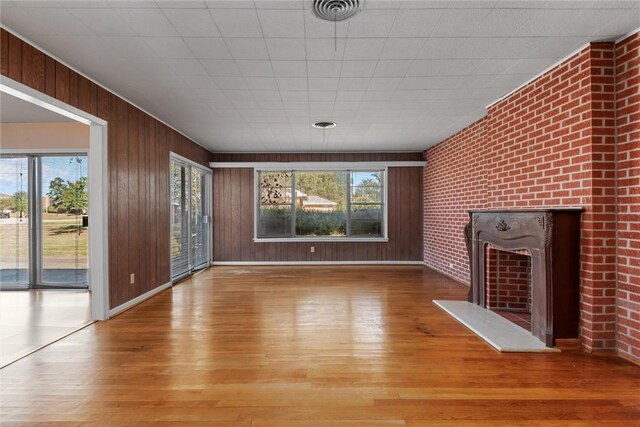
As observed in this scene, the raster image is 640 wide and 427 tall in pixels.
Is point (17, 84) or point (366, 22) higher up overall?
point (366, 22)

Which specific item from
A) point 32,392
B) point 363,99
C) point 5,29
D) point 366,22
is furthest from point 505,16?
point 32,392

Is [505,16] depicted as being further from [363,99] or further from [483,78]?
[363,99]

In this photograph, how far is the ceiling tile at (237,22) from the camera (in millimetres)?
2174

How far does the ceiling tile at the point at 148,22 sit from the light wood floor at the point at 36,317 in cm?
267

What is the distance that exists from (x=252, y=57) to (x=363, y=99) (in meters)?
1.49

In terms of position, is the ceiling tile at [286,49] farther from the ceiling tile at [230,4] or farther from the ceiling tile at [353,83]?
the ceiling tile at [353,83]

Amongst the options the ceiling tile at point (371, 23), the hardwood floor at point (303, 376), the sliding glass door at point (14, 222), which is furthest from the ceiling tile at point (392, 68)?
the sliding glass door at point (14, 222)

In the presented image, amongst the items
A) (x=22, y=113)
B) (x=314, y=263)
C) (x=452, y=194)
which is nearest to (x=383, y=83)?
(x=452, y=194)

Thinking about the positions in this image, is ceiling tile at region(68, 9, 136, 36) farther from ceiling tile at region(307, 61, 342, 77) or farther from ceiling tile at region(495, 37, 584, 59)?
ceiling tile at region(495, 37, 584, 59)

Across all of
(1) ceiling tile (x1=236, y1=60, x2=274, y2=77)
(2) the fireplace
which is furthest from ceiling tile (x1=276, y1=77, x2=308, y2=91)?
(2) the fireplace

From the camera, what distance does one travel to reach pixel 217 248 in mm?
7281

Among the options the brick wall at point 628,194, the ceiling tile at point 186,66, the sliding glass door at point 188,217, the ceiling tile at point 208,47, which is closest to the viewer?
the brick wall at point 628,194

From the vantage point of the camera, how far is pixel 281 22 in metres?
2.29

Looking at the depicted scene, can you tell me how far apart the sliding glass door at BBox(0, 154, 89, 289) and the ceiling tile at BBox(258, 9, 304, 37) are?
4293mm
